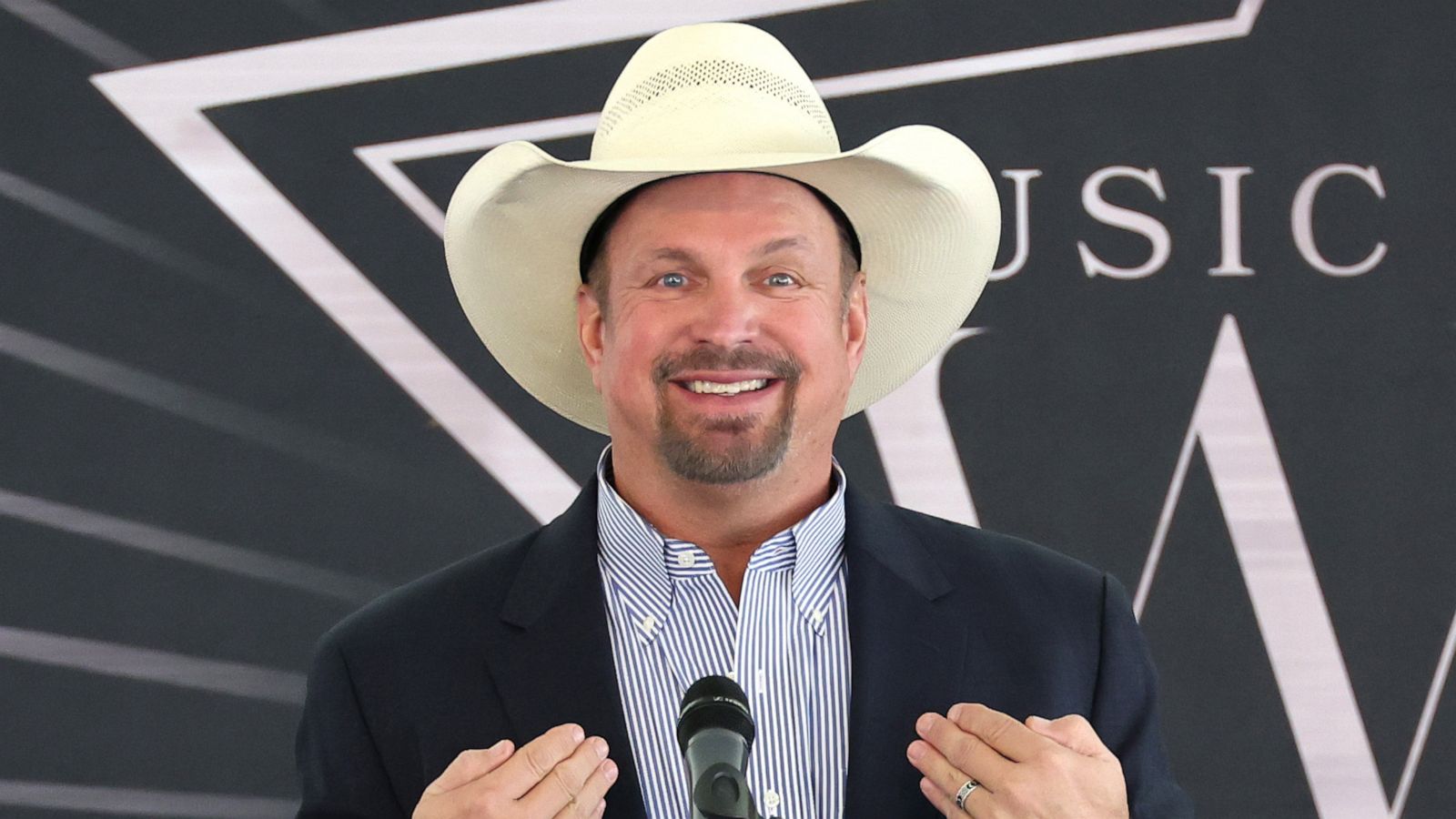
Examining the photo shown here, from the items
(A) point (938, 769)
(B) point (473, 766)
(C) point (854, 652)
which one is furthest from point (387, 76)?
(A) point (938, 769)

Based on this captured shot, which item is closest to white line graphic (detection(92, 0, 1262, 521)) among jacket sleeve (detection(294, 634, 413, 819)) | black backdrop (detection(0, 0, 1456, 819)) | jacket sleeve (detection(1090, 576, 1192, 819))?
black backdrop (detection(0, 0, 1456, 819))

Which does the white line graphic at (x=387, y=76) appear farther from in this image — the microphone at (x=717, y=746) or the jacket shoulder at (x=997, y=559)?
the microphone at (x=717, y=746)

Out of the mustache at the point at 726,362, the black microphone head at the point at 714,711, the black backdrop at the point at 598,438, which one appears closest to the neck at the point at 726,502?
the mustache at the point at 726,362

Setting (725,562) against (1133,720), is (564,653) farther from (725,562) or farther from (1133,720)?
(1133,720)

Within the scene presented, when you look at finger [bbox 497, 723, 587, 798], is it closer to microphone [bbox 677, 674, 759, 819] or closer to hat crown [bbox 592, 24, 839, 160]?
microphone [bbox 677, 674, 759, 819]

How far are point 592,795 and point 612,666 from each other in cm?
34

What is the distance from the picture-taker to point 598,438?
115 inches

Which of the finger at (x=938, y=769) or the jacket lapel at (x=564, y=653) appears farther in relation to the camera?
the jacket lapel at (x=564, y=653)

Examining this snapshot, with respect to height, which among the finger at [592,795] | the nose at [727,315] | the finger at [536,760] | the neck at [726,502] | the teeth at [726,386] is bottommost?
the finger at [592,795]

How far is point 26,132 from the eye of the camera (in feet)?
9.76

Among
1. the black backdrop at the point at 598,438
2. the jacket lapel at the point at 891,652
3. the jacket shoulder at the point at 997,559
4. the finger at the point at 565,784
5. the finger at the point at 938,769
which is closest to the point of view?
the finger at the point at 565,784

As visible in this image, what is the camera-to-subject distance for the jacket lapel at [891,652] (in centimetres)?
181

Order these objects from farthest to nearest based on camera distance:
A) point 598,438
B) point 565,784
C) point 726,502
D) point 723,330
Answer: point 598,438, point 726,502, point 723,330, point 565,784

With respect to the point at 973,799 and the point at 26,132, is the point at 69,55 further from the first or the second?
the point at 973,799
